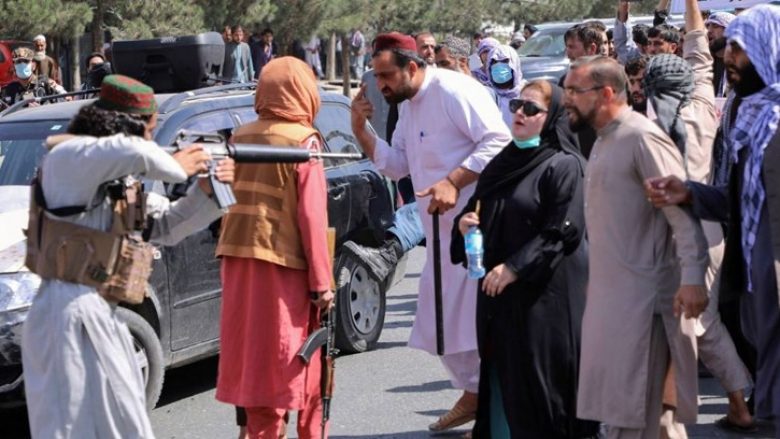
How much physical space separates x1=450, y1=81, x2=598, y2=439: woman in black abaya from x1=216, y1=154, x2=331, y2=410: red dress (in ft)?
2.27

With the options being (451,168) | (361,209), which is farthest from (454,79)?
(361,209)

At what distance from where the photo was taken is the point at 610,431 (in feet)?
18.9

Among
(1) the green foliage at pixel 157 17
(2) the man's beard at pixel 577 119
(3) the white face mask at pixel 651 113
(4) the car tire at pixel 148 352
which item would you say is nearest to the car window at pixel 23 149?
(4) the car tire at pixel 148 352

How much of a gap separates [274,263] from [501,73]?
4475mm

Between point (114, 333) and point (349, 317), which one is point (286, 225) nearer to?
point (114, 333)

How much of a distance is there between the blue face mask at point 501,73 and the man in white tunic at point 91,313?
538 cm

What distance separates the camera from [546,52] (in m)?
25.1

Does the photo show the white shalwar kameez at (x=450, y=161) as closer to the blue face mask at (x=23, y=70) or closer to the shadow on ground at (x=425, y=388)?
the shadow on ground at (x=425, y=388)

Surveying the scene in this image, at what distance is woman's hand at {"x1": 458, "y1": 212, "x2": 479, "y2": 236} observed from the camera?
20.4 ft

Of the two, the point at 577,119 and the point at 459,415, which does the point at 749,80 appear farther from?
the point at 459,415

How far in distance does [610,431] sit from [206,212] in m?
1.92

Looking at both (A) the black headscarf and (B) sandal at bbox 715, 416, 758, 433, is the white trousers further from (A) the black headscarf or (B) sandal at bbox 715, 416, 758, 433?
(B) sandal at bbox 715, 416, 758, 433

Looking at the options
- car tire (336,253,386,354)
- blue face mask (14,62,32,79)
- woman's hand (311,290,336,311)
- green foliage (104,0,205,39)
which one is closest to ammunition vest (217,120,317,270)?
woman's hand (311,290,336,311)

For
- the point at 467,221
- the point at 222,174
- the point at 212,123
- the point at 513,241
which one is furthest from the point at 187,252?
the point at 222,174
